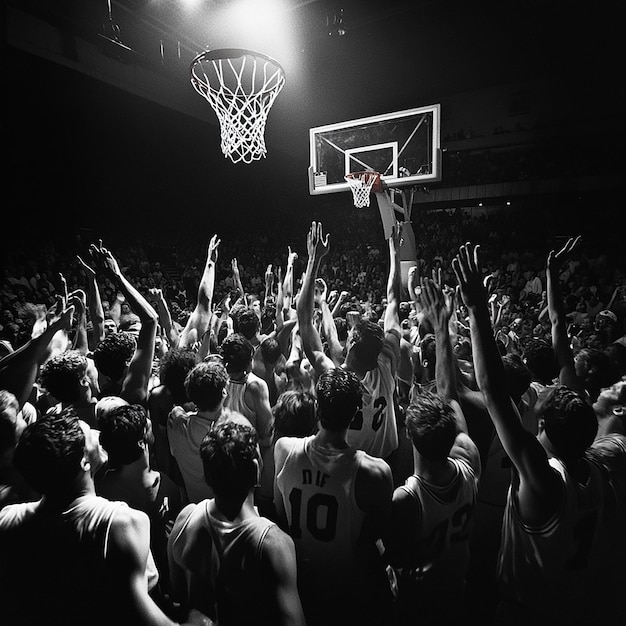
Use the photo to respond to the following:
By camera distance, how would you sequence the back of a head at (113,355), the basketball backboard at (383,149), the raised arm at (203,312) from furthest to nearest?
1. the basketball backboard at (383,149)
2. the raised arm at (203,312)
3. the back of a head at (113,355)

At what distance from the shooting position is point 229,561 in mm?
1450

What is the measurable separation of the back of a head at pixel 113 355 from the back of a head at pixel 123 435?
0.90 metres

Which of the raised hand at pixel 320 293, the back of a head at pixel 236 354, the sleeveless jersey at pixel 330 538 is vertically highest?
the raised hand at pixel 320 293

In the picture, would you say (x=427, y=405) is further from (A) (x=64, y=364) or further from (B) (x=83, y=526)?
(A) (x=64, y=364)

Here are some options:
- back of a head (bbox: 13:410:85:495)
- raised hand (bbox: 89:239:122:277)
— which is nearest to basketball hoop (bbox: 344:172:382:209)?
raised hand (bbox: 89:239:122:277)

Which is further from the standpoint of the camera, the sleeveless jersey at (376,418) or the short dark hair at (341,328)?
the short dark hair at (341,328)

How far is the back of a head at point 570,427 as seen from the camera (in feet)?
5.53

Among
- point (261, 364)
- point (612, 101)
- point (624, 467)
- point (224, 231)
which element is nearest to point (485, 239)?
point (612, 101)

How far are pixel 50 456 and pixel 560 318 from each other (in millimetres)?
2965

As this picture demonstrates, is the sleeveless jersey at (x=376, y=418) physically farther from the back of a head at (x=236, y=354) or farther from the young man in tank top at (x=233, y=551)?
the young man in tank top at (x=233, y=551)

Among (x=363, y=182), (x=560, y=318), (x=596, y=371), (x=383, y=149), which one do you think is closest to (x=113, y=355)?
(x=560, y=318)

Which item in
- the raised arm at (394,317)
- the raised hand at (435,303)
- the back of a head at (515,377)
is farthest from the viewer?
the raised arm at (394,317)

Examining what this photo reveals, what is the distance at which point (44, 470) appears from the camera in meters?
1.46

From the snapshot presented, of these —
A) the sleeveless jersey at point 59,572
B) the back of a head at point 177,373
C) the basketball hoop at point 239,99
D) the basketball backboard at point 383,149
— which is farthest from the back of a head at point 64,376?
the basketball backboard at point 383,149
